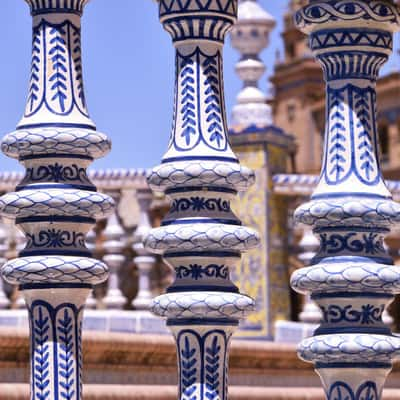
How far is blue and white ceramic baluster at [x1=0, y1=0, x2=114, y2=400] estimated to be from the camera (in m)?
6.80

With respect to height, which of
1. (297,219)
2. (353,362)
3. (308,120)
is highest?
(308,120)

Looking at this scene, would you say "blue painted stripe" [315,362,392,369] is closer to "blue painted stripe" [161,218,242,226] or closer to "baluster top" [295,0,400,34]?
"blue painted stripe" [161,218,242,226]

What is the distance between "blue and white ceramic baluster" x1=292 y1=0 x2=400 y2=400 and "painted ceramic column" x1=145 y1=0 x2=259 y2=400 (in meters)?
0.31

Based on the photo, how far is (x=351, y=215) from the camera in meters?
6.55

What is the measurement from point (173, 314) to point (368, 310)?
74 centimetres

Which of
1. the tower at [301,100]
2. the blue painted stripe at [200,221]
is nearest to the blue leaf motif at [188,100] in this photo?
the blue painted stripe at [200,221]

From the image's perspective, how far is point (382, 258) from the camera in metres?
6.59

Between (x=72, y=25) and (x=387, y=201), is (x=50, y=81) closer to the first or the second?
(x=72, y=25)

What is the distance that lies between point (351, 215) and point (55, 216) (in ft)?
3.79

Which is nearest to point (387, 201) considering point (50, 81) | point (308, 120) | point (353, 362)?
point (353, 362)

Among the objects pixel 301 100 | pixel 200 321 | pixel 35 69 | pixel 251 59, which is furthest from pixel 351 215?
pixel 301 100

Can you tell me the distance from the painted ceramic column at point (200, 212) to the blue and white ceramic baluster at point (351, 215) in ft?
1.00

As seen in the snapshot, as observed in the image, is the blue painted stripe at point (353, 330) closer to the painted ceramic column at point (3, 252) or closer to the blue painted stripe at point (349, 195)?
the blue painted stripe at point (349, 195)

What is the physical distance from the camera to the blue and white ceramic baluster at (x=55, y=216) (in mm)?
6797
